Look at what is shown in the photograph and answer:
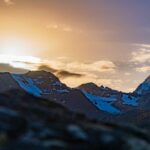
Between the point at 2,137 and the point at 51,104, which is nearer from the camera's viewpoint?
the point at 2,137

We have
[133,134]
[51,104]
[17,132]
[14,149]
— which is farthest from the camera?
[51,104]

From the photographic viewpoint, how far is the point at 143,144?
94.2 metres

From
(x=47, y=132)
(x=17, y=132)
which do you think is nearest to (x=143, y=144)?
(x=47, y=132)

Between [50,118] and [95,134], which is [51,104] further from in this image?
[95,134]

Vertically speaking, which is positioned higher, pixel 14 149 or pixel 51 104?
pixel 51 104

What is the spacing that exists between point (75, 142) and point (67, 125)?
305 inches

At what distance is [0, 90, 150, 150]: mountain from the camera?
288 ft

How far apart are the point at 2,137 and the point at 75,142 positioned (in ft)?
44.5

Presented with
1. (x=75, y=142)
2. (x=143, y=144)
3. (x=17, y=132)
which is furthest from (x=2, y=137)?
(x=143, y=144)

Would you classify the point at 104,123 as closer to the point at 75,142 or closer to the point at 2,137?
the point at 75,142

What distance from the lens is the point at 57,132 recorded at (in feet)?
307

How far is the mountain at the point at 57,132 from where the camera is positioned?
87.9 meters

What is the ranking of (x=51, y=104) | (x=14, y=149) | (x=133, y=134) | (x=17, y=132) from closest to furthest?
(x=14, y=149), (x=17, y=132), (x=133, y=134), (x=51, y=104)

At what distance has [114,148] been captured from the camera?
293ft
